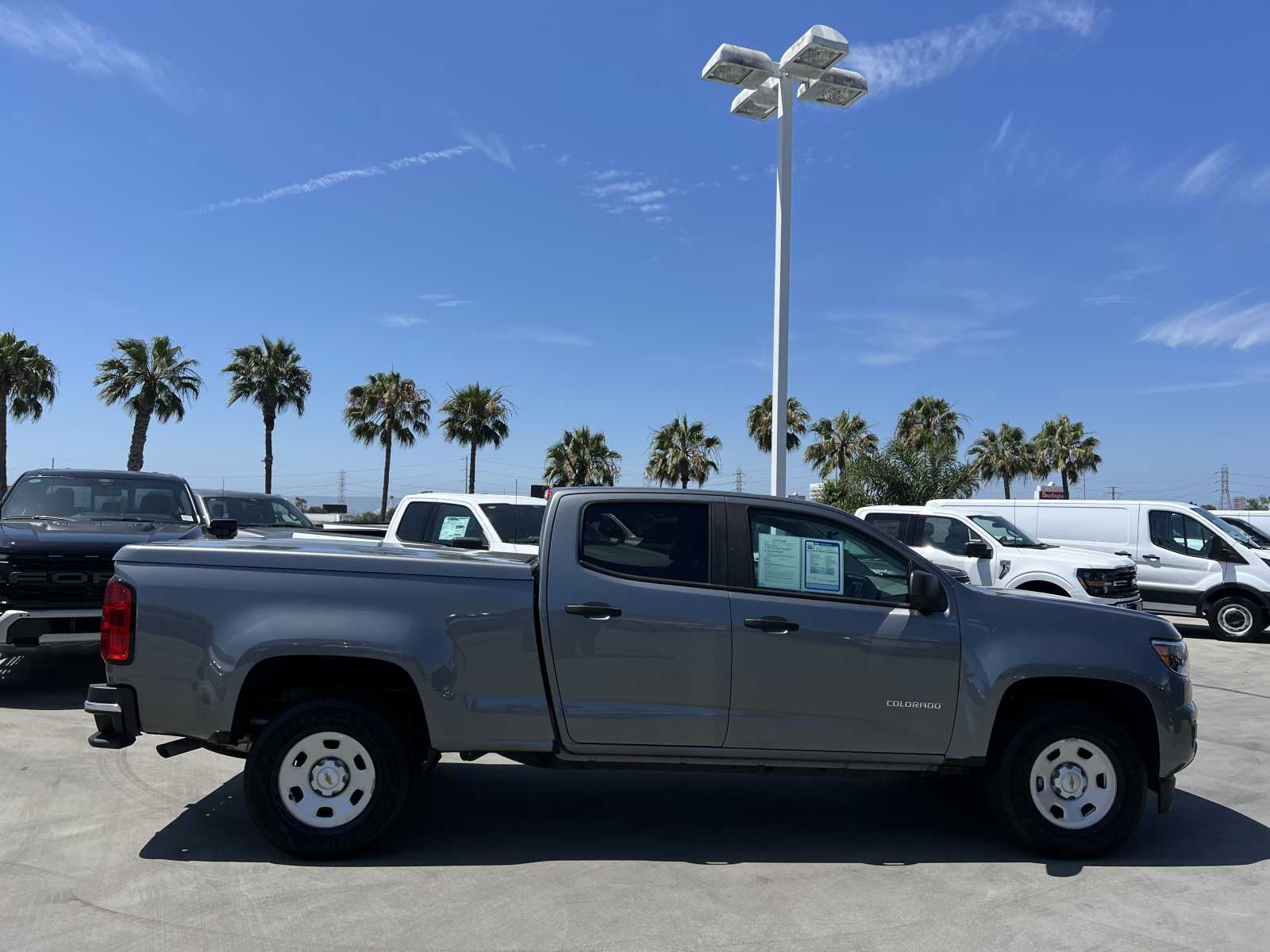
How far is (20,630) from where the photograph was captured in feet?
25.4

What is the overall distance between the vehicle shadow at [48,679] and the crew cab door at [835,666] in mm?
6102

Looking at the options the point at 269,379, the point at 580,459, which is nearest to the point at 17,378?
the point at 269,379

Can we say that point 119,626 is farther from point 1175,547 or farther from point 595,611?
point 1175,547

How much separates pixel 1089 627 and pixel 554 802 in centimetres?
320

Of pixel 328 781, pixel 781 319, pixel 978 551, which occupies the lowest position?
pixel 328 781

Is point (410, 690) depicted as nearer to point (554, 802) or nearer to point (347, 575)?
point (347, 575)

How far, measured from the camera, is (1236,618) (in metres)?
14.7

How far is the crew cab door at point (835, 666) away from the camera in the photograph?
480 cm

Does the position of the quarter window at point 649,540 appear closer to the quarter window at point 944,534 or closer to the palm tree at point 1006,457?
the quarter window at point 944,534

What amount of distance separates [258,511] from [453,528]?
21.1ft

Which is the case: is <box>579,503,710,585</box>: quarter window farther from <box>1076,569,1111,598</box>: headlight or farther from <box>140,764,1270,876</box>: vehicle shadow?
<box>1076,569,1111,598</box>: headlight

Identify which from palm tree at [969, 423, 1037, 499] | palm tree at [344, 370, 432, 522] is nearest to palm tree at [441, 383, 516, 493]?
palm tree at [344, 370, 432, 522]

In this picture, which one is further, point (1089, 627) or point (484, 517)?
point (484, 517)

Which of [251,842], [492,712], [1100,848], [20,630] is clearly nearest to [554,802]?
[492,712]
